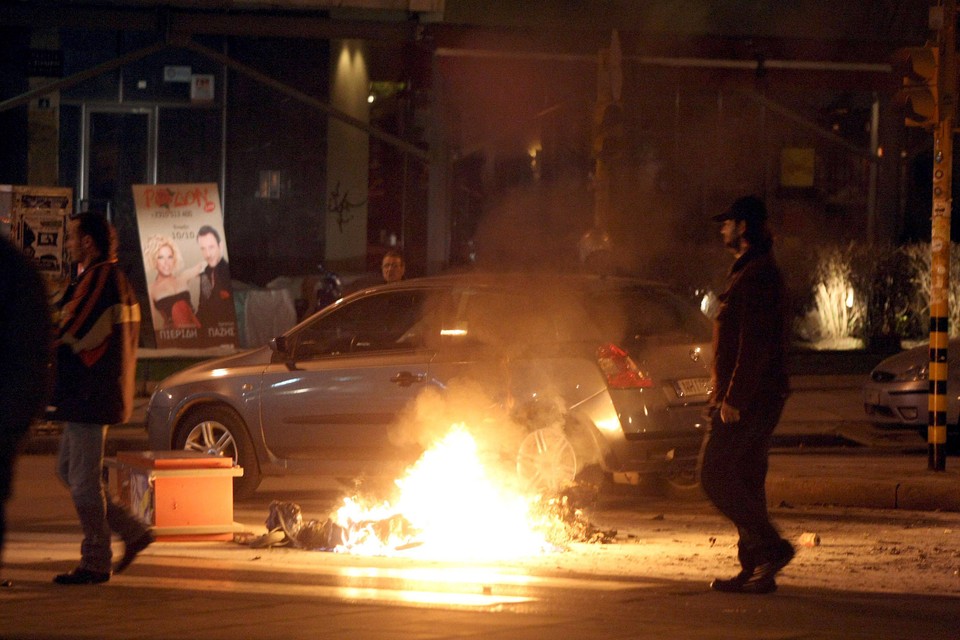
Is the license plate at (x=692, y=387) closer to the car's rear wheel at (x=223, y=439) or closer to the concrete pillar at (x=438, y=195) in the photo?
the car's rear wheel at (x=223, y=439)

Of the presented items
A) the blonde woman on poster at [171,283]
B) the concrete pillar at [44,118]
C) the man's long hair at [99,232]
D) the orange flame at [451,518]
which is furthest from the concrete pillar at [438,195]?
the man's long hair at [99,232]

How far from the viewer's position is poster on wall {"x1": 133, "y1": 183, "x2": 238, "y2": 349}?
59.1ft

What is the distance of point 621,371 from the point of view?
9789 mm

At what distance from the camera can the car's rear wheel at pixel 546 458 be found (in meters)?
9.88

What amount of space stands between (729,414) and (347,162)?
16.6 metres

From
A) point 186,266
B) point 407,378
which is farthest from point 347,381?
point 186,266

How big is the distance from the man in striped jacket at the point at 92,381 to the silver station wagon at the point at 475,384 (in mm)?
3013

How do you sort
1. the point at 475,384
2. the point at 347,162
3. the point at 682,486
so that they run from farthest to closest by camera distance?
the point at 347,162, the point at 682,486, the point at 475,384

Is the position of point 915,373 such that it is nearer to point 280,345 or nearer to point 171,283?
point 280,345

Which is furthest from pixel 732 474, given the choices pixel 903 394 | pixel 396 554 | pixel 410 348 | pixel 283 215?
pixel 283 215

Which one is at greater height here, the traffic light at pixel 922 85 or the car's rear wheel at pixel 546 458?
the traffic light at pixel 922 85

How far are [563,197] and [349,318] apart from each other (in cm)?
1351

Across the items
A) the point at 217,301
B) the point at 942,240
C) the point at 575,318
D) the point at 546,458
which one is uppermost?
the point at 942,240

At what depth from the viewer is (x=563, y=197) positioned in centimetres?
2433
